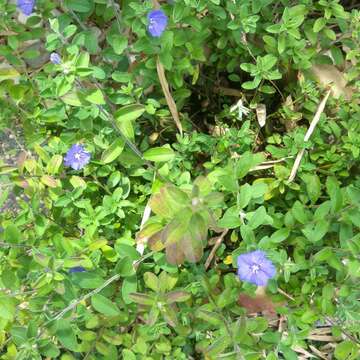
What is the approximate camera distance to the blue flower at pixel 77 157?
202cm

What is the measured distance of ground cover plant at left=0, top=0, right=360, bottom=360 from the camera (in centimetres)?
172

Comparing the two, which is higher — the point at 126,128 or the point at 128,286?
the point at 126,128

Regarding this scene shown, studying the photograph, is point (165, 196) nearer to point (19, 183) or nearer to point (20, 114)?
point (19, 183)

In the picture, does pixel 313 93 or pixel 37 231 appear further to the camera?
pixel 313 93

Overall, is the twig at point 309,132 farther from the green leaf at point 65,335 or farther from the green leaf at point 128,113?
the green leaf at point 65,335

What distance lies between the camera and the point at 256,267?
1.70m

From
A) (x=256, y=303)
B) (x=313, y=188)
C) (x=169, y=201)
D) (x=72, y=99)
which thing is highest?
(x=72, y=99)

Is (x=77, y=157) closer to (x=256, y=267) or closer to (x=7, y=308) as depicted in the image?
(x=7, y=308)

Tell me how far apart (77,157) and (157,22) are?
1.83ft

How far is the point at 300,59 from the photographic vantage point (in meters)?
2.23

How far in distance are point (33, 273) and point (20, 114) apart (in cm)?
79

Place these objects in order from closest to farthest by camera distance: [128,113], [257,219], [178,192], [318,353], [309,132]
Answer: [178,192] < [257,219] < [128,113] < [309,132] < [318,353]

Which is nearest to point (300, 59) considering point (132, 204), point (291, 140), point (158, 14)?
point (291, 140)

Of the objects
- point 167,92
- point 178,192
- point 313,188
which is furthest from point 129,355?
point 167,92
